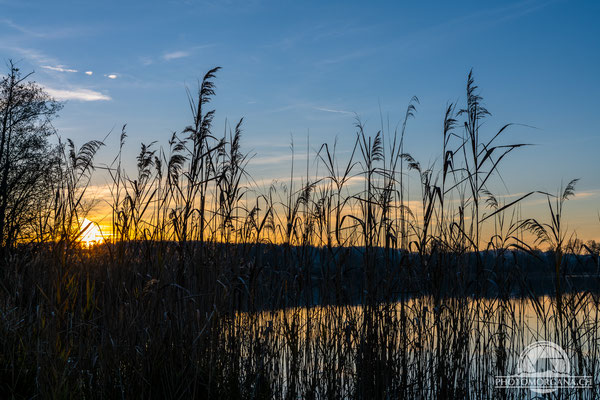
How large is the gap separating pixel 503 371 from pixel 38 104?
24193mm

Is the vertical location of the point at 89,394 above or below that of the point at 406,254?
below

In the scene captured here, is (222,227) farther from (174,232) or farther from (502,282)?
(502,282)

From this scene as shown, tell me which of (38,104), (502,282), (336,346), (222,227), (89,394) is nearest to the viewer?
(89,394)

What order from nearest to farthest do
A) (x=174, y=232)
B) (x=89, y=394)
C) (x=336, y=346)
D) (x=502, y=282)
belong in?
(x=89, y=394)
(x=174, y=232)
(x=336, y=346)
(x=502, y=282)

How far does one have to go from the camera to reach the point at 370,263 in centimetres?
362

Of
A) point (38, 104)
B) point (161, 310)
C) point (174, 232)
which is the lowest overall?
point (161, 310)

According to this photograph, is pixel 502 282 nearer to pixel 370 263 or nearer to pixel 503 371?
pixel 503 371

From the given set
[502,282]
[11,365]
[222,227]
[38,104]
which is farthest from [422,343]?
[38,104]

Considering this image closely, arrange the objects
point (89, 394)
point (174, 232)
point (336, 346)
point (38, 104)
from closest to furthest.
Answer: point (89, 394)
point (174, 232)
point (336, 346)
point (38, 104)

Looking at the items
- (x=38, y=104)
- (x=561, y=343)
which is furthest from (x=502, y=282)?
(x=38, y=104)

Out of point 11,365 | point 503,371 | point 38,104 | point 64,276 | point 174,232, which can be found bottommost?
point 503,371

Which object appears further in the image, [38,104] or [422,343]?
[38,104]

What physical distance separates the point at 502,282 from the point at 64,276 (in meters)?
3.75

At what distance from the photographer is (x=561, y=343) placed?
163 inches
